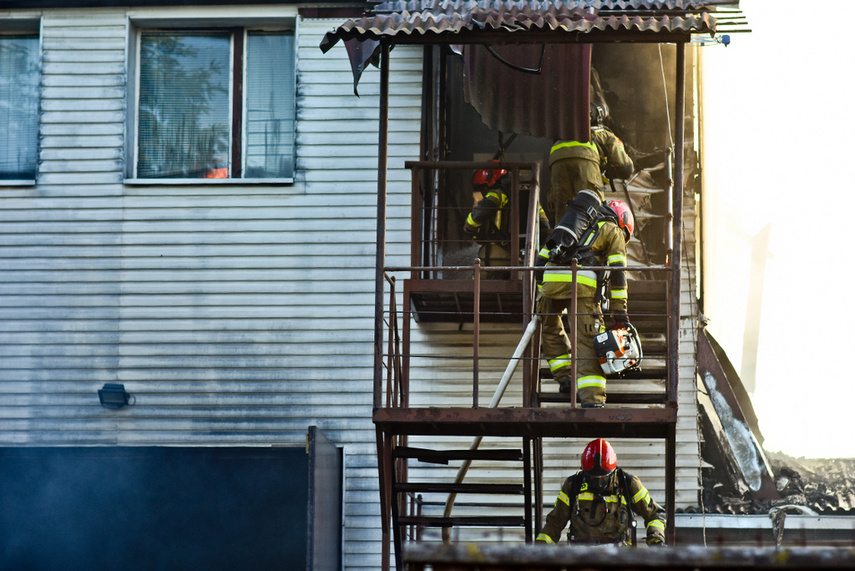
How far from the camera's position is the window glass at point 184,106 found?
11.6 metres

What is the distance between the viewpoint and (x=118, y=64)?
11.6 meters

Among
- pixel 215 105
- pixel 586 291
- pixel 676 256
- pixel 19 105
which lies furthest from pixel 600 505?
pixel 19 105

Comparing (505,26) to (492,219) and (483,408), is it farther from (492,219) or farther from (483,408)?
(483,408)

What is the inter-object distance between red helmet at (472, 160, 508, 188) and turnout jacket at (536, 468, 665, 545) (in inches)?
114

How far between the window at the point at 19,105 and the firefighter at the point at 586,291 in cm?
600

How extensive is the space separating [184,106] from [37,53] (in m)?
1.76

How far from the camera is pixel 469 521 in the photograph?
346 inches

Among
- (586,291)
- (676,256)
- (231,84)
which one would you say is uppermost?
(231,84)

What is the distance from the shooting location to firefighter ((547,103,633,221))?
941 centimetres

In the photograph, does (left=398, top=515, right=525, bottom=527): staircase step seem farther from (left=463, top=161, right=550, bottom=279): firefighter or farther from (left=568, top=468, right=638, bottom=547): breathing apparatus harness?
(left=463, top=161, right=550, bottom=279): firefighter

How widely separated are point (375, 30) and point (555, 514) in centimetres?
420

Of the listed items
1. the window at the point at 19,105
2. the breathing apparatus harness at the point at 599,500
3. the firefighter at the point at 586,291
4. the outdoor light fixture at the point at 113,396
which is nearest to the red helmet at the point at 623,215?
the firefighter at the point at 586,291

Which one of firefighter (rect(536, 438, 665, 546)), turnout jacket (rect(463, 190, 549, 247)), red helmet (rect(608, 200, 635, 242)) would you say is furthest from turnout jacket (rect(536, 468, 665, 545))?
turnout jacket (rect(463, 190, 549, 247))

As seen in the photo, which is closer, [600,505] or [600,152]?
[600,505]
